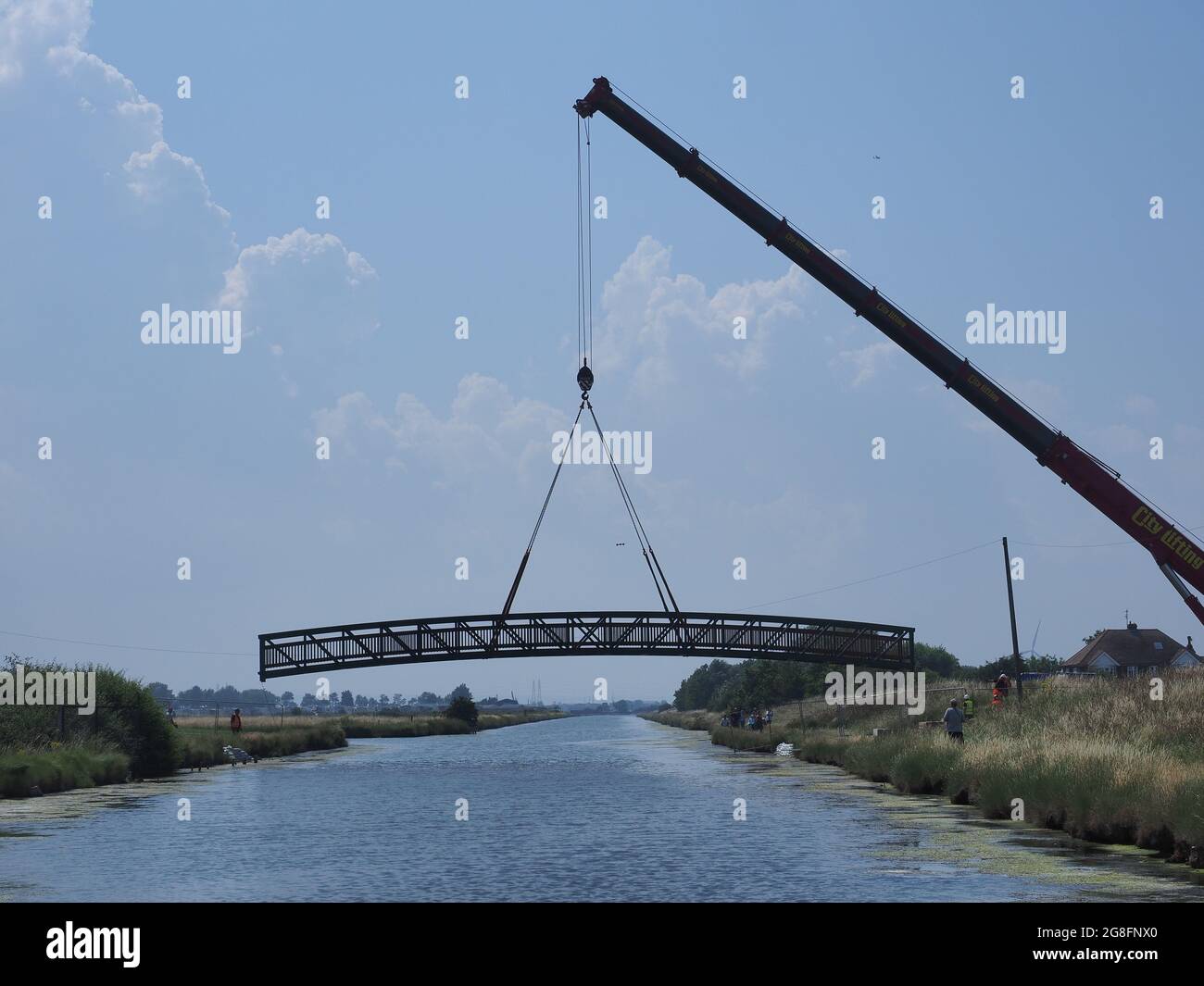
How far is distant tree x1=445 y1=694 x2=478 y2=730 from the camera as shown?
14615 centimetres

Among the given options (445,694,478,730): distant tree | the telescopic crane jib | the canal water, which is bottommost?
(445,694,478,730): distant tree

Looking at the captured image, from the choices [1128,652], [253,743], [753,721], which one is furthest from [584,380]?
[1128,652]

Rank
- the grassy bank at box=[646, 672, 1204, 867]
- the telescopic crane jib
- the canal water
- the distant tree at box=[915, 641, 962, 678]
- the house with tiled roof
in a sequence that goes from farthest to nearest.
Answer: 1. the distant tree at box=[915, 641, 962, 678]
2. the house with tiled roof
3. the telescopic crane jib
4. the grassy bank at box=[646, 672, 1204, 867]
5. the canal water

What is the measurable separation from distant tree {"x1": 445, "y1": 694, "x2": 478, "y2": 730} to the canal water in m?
97.0

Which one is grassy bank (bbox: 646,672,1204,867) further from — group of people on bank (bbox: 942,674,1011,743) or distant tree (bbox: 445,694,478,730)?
distant tree (bbox: 445,694,478,730)

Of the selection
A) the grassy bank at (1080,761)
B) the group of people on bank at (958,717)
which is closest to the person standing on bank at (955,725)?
the group of people on bank at (958,717)

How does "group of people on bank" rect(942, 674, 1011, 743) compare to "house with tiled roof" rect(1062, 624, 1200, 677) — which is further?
"house with tiled roof" rect(1062, 624, 1200, 677)

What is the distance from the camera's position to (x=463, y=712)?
148000mm

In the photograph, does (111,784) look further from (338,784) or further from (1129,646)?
(1129,646)

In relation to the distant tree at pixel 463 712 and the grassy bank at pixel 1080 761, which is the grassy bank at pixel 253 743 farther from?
the distant tree at pixel 463 712

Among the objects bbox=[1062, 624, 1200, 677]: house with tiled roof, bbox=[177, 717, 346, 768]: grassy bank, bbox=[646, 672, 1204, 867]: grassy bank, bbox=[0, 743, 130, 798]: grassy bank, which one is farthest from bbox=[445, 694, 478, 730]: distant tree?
bbox=[0, 743, 130, 798]: grassy bank

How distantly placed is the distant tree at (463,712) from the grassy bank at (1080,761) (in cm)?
9330

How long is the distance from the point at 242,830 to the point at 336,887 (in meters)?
10.4
